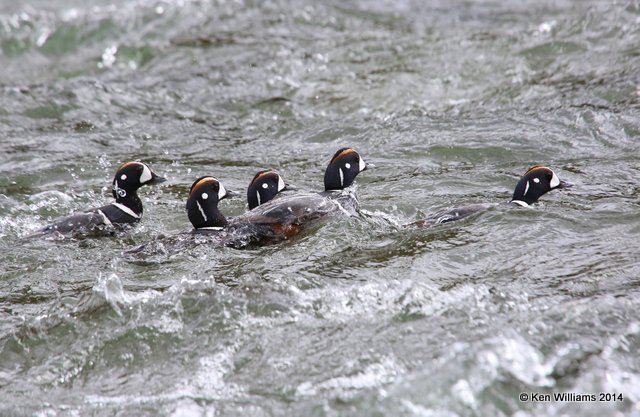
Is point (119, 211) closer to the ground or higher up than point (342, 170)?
closer to the ground

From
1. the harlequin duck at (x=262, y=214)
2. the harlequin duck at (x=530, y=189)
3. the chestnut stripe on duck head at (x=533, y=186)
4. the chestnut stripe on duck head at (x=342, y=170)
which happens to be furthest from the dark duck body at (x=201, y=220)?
the chestnut stripe on duck head at (x=533, y=186)

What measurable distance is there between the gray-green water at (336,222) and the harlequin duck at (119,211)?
183mm

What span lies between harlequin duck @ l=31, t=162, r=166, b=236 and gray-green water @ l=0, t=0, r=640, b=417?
0.18 m

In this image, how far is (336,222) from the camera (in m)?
7.38

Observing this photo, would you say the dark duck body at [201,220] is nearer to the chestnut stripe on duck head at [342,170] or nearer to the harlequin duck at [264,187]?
the harlequin duck at [264,187]

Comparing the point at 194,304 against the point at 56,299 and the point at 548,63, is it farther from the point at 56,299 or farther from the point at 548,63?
the point at 548,63

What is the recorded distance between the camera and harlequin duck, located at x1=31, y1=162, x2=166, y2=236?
7.54 metres

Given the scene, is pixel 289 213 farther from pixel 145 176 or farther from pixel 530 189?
pixel 530 189

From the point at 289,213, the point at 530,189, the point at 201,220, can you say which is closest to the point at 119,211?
the point at 201,220

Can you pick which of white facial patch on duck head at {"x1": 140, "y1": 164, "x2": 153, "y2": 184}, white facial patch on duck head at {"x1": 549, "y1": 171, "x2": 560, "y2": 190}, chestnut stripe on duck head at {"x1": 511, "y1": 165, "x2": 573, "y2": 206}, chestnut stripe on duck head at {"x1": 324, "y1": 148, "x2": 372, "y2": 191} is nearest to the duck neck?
white facial patch on duck head at {"x1": 140, "y1": 164, "x2": 153, "y2": 184}

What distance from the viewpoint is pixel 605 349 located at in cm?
516

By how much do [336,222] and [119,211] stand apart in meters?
1.92

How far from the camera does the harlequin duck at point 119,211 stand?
754 cm

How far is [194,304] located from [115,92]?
21.0ft
